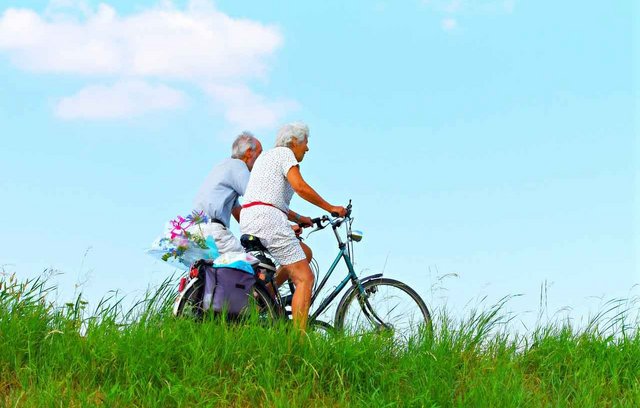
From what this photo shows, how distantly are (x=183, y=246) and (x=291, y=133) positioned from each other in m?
1.68

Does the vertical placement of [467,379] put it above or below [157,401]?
above

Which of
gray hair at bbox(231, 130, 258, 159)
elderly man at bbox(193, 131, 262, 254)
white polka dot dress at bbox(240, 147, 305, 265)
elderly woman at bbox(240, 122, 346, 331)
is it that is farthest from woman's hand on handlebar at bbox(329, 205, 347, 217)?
gray hair at bbox(231, 130, 258, 159)

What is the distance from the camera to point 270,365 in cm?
754

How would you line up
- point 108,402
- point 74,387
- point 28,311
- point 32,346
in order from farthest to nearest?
point 28,311 → point 32,346 → point 74,387 → point 108,402

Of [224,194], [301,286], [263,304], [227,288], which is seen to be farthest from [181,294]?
[224,194]

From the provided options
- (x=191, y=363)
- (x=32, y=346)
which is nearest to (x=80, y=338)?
(x=32, y=346)

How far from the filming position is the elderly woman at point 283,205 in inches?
346

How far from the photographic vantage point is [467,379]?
7930 millimetres

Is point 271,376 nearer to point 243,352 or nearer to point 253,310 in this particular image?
point 243,352

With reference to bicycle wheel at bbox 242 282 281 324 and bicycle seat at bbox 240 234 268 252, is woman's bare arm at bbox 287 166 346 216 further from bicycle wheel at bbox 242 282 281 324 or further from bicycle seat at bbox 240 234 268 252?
bicycle wheel at bbox 242 282 281 324

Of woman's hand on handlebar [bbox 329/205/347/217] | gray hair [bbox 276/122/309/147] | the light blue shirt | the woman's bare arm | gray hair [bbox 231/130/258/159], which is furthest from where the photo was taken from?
gray hair [bbox 231/130/258/159]

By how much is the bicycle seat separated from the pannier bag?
304mm

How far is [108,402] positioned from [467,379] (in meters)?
3.03

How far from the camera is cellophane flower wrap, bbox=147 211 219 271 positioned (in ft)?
31.2
